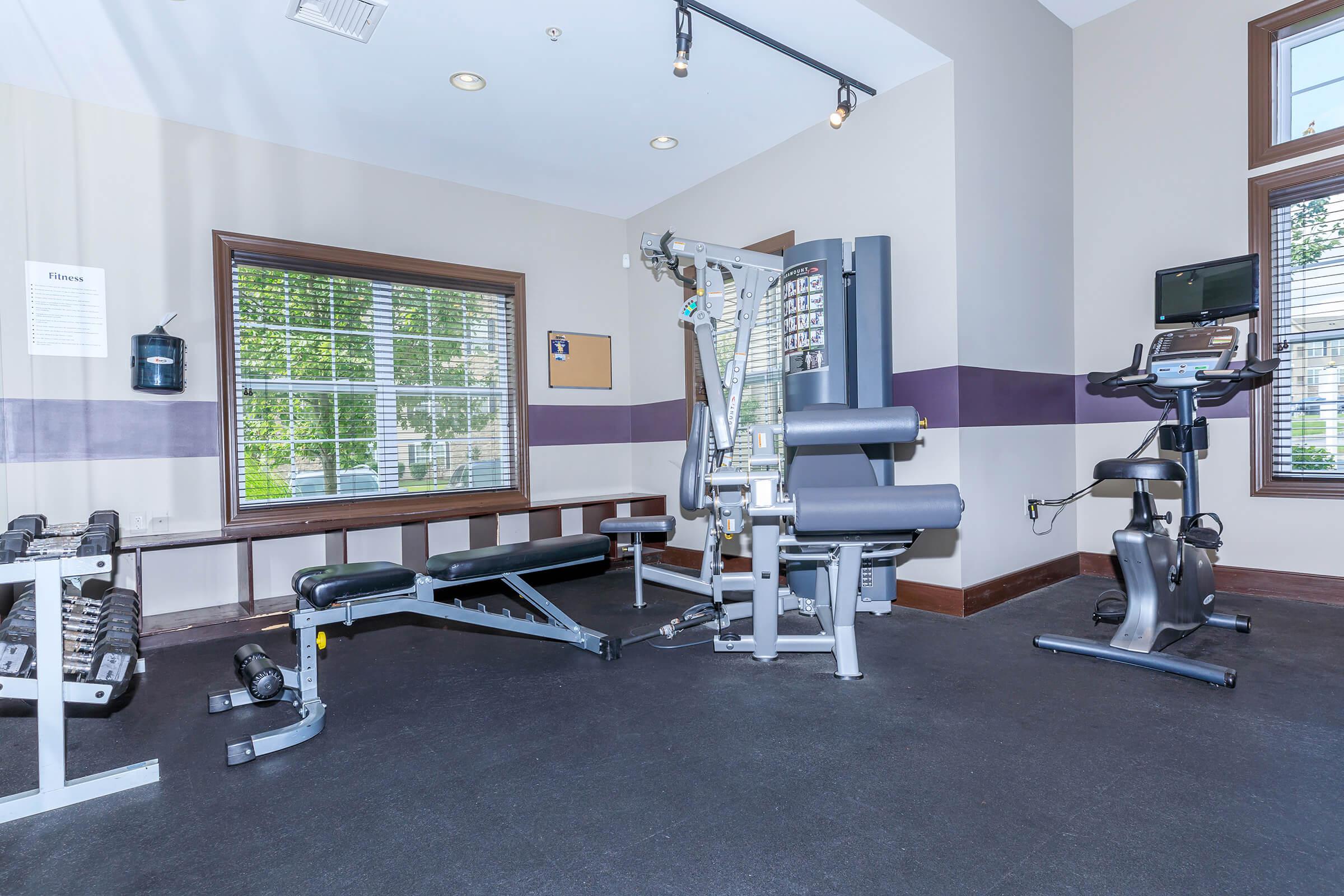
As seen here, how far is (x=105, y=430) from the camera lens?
376cm

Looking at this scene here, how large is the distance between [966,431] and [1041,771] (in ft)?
6.83

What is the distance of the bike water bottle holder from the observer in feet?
10.8

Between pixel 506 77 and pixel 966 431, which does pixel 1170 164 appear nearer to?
pixel 966 431

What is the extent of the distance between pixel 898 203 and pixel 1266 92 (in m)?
2.20

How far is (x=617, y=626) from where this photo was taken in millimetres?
3797

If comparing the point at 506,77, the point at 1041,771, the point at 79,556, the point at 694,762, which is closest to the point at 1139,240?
the point at 1041,771

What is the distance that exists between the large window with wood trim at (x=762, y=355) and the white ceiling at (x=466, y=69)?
3.05 ft

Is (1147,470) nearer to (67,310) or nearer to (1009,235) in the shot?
(1009,235)

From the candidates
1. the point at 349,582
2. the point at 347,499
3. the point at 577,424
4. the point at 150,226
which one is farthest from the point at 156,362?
the point at 577,424

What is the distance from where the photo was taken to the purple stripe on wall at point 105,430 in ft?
11.6

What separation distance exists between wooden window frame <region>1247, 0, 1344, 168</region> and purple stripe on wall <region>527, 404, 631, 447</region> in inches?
180

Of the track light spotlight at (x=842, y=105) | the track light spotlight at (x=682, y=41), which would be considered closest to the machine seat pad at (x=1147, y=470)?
the track light spotlight at (x=842, y=105)

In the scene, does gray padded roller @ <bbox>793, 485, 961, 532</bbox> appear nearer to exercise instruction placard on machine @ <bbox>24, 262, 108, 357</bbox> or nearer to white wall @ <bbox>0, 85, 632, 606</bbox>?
white wall @ <bbox>0, 85, 632, 606</bbox>

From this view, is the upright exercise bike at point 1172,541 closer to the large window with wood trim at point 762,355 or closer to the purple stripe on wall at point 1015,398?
the purple stripe on wall at point 1015,398
